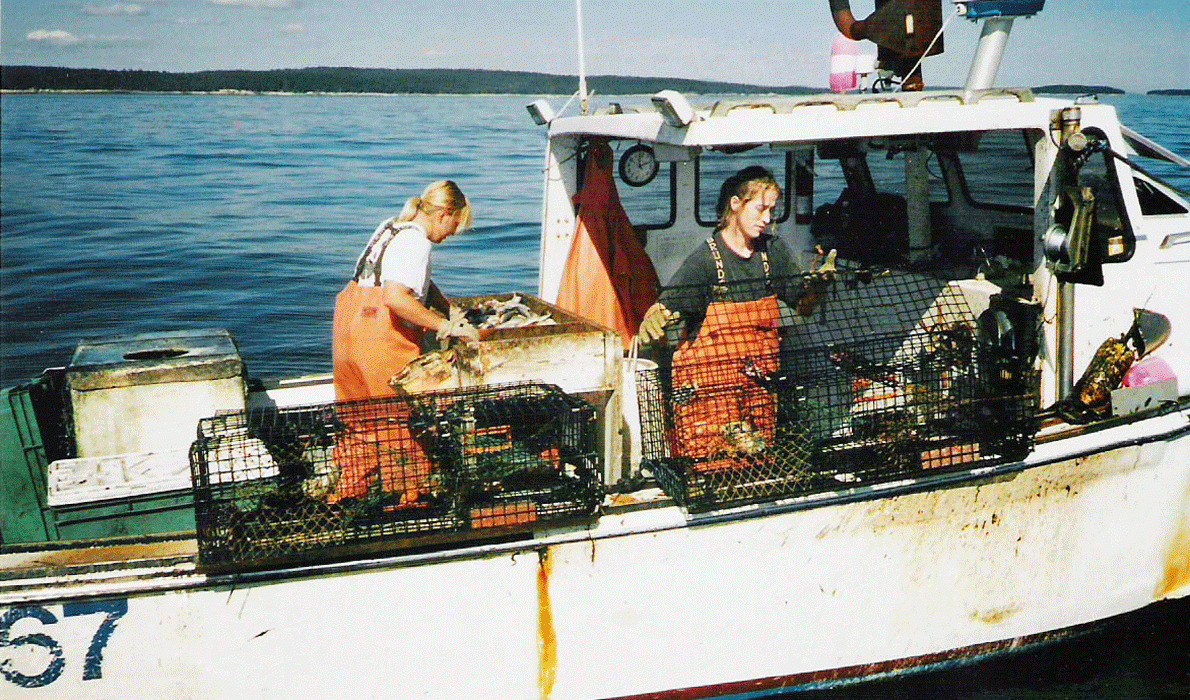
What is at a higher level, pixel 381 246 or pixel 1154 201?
pixel 1154 201

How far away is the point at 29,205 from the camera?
2605 centimetres

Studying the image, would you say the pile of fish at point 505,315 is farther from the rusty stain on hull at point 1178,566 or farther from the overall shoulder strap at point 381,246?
the rusty stain on hull at point 1178,566

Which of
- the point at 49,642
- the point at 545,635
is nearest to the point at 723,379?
the point at 545,635

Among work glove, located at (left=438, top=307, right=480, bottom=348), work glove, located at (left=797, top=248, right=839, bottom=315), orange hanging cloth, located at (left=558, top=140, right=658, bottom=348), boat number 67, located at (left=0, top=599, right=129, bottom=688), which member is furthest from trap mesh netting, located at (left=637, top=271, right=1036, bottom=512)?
boat number 67, located at (left=0, top=599, right=129, bottom=688)

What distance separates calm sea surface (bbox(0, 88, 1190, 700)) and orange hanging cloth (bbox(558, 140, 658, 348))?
2224mm

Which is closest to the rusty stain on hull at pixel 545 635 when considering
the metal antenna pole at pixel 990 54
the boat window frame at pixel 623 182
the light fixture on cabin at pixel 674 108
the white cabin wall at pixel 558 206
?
the light fixture on cabin at pixel 674 108

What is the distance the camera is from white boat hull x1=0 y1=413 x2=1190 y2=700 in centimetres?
378

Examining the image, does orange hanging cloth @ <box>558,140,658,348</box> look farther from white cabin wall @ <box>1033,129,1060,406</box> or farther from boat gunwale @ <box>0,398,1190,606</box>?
white cabin wall @ <box>1033,129,1060,406</box>

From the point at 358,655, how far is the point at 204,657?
543 millimetres

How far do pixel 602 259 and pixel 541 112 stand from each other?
39.2 inches

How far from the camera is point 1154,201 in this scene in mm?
5188

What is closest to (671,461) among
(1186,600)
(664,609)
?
(664,609)

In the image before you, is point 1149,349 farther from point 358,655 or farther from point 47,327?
point 47,327

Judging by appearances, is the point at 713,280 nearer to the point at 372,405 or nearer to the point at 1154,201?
the point at 372,405
